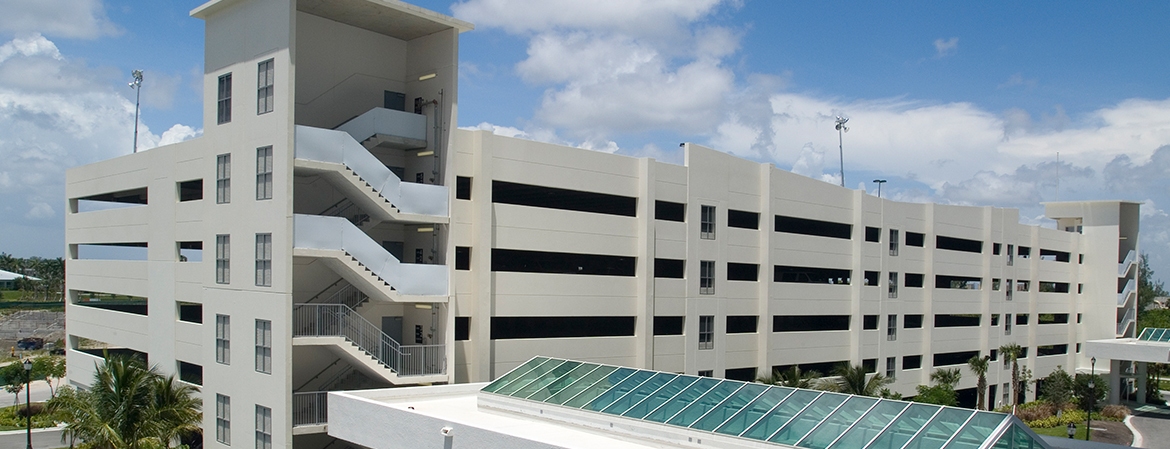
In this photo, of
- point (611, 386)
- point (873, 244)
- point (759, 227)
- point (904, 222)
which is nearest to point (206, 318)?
point (611, 386)

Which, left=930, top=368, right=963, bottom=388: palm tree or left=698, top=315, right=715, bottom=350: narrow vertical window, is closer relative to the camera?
left=698, top=315, right=715, bottom=350: narrow vertical window

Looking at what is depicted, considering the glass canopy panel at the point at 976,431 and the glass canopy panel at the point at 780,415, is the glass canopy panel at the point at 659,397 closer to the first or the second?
the glass canopy panel at the point at 780,415

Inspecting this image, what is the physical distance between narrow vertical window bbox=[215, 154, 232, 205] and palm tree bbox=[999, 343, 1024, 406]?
2038 inches

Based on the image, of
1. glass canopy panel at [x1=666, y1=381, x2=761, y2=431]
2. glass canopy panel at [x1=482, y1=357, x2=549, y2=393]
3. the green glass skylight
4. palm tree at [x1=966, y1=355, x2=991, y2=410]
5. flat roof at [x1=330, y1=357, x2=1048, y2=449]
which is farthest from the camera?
the green glass skylight

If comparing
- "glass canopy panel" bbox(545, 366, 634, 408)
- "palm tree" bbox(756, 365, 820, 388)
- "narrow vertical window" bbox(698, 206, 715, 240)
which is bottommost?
"palm tree" bbox(756, 365, 820, 388)

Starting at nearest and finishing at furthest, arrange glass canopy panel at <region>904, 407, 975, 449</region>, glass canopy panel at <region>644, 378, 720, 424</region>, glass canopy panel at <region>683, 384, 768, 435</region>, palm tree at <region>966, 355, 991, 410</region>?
glass canopy panel at <region>904, 407, 975, 449</region> → glass canopy panel at <region>683, 384, 768, 435</region> → glass canopy panel at <region>644, 378, 720, 424</region> → palm tree at <region>966, 355, 991, 410</region>

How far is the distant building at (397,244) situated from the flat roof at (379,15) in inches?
4.3

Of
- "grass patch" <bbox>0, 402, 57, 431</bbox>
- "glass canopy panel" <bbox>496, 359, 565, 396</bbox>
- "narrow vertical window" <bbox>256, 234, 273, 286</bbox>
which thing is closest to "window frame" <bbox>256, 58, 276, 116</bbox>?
"narrow vertical window" <bbox>256, 234, 273, 286</bbox>

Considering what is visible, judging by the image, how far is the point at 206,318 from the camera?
102ft

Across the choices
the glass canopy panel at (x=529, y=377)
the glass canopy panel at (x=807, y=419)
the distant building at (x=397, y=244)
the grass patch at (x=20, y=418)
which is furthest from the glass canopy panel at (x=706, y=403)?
the grass patch at (x=20, y=418)

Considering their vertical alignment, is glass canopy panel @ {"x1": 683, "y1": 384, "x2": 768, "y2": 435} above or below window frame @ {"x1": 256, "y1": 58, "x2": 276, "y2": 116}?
below

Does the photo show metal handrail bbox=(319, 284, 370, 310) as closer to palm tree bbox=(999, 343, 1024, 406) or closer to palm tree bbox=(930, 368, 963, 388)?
palm tree bbox=(930, 368, 963, 388)

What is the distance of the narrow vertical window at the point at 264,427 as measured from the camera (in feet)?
90.8

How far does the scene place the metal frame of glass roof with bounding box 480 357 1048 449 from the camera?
56.7 feet
